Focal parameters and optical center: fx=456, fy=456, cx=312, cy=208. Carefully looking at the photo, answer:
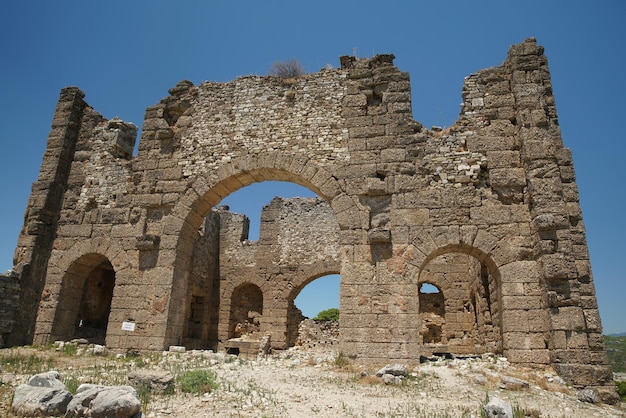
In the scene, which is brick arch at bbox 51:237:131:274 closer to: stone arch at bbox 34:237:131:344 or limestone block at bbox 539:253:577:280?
stone arch at bbox 34:237:131:344

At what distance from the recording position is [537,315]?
780cm

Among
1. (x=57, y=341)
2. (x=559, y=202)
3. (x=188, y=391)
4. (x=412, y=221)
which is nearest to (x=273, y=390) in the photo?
(x=188, y=391)

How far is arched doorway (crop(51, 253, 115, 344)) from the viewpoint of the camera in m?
10.6

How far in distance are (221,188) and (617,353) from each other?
79.5ft

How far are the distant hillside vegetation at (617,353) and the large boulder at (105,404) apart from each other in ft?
67.1

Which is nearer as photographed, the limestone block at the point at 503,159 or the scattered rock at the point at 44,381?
the scattered rock at the point at 44,381

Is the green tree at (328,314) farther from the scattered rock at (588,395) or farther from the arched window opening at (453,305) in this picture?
the scattered rock at (588,395)

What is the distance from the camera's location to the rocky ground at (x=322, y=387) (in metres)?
5.09

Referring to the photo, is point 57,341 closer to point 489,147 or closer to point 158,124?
point 158,124

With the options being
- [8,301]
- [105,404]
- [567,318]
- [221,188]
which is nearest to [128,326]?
[8,301]

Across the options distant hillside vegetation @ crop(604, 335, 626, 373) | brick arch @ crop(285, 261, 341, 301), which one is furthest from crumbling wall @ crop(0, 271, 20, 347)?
distant hillside vegetation @ crop(604, 335, 626, 373)

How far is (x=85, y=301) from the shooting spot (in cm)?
1253

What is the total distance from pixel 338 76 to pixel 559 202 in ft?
17.7

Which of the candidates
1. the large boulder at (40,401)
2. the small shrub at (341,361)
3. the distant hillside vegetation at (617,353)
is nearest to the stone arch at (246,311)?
the small shrub at (341,361)
